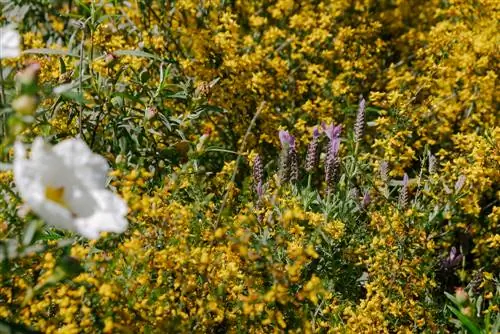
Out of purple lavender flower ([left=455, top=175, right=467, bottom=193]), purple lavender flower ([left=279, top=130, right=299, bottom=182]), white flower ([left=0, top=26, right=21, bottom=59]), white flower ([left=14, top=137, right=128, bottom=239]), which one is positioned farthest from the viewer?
purple lavender flower ([left=455, top=175, right=467, bottom=193])

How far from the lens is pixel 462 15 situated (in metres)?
3.36

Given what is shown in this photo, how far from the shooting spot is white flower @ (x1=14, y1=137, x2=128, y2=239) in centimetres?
125

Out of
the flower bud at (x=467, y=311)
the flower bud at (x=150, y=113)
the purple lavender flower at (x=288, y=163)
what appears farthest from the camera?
the purple lavender flower at (x=288, y=163)

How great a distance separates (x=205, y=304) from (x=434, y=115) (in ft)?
6.07

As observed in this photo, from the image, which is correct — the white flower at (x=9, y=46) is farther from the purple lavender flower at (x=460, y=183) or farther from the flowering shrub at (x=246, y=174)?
the purple lavender flower at (x=460, y=183)

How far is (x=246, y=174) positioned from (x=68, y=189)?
1.71 metres

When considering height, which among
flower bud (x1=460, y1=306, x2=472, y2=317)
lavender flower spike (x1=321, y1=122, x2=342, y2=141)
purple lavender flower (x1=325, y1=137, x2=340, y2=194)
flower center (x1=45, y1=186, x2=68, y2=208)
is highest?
lavender flower spike (x1=321, y1=122, x2=342, y2=141)

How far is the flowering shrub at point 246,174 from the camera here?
4.96ft

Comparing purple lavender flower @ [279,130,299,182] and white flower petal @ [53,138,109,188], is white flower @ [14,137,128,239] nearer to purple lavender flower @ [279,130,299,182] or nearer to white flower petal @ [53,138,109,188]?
white flower petal @ [53,138,109,188]

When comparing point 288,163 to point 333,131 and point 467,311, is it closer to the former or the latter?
point 333,131

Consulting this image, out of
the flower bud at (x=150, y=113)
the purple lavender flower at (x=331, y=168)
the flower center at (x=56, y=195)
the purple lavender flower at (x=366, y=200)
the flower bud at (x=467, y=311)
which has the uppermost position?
the flower bud at (x=150, y=113)

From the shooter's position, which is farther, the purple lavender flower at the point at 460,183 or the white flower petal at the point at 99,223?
the purple lavender flower at the point at 460,183

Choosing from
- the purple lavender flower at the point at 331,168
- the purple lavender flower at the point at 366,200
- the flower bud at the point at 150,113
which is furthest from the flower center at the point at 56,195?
the purple lavender flower at the point at 366,200

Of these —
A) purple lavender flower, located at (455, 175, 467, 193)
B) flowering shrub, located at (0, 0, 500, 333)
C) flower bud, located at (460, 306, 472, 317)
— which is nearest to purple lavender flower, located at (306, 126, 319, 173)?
flowering shrub, located at (0, 0, 500, 333)
